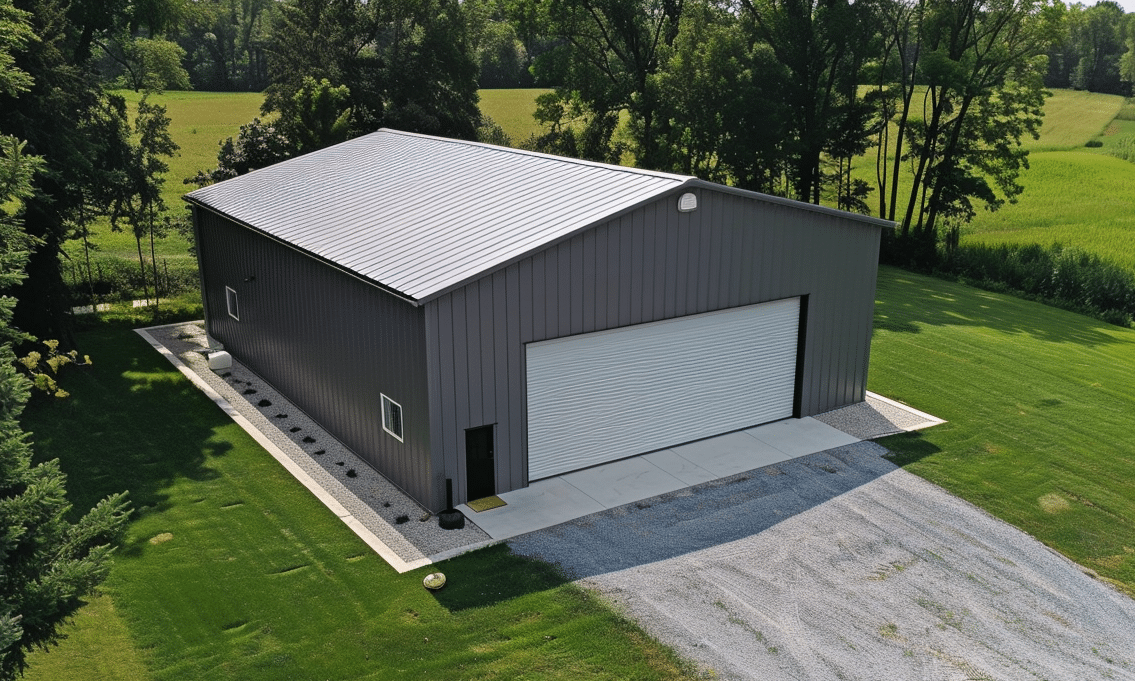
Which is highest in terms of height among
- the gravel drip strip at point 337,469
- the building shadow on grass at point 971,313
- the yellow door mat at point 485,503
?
the yellow door mat at point 485,503

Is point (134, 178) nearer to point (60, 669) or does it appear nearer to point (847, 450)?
point (60, 669)

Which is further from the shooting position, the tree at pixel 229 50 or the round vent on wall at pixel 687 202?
the tree at pixel 229 50

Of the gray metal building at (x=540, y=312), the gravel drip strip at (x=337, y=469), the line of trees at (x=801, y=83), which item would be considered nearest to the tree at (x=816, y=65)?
the line of trees at (x=801, y=83)

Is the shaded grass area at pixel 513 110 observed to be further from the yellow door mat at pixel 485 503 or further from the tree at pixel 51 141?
the yellow door mat at pixel 485 503

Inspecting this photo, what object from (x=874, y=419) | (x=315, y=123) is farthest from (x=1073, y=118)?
(x=874, y=419)

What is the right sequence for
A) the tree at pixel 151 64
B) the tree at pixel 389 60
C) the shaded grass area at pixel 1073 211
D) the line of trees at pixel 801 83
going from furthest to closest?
the shaded grass area at pixel 1073 211
the tree at pixel 389 60
the line of trees at pixel 801 83
the tree at pixel 151 64

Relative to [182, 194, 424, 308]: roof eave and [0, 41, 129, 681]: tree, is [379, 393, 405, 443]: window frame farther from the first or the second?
[0, 41, 129, 681]: tree

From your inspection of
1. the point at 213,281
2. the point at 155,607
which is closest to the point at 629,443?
the point at 155,607
